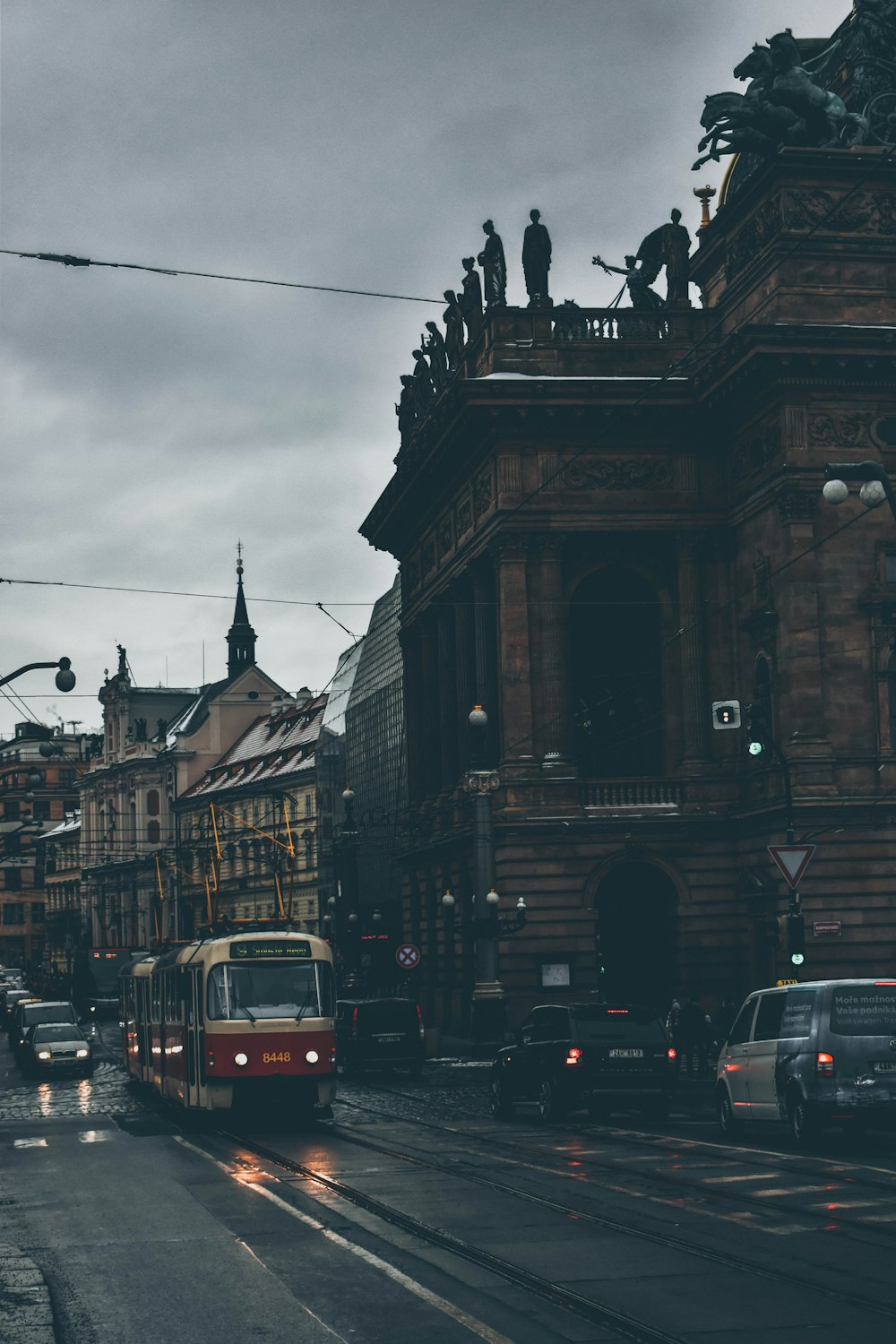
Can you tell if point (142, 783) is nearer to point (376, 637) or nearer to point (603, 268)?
point (376, 637)

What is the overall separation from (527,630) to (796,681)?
808cm

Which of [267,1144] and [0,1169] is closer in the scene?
[0,1169]

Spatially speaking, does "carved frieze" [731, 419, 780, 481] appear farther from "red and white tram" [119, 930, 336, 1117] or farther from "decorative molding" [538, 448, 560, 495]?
"red and white tram" [119, 930, 336, 1117]

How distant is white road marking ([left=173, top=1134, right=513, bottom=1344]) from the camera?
1053 cm

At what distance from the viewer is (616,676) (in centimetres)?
5419

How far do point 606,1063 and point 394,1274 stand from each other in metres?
14.5

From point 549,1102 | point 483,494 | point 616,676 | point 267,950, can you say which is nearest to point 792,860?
point 549,1102

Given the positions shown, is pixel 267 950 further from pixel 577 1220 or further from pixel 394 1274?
pixel 394 1274

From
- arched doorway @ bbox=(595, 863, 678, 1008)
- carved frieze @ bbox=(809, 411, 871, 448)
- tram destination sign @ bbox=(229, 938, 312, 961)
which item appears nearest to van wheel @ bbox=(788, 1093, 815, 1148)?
tram destination sign @ bbox=(229, 938, 312, 961)

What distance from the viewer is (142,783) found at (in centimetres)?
14400

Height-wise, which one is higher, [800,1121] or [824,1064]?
[824,1064]

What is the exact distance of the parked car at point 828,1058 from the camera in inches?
829

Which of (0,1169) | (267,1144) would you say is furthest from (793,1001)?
(0,1169)

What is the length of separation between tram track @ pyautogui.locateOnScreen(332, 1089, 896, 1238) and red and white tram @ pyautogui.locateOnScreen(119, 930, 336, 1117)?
2.25 meters
